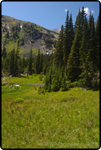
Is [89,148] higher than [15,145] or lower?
higher

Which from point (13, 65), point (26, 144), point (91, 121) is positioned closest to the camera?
point (26, 144)

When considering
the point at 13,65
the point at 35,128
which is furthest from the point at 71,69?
the point at 13,65

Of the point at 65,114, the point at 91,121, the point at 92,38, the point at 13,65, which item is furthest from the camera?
the point at 13,65

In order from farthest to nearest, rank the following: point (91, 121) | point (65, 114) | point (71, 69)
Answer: point (71, 69) < point (65, 114) < point (91, 121)

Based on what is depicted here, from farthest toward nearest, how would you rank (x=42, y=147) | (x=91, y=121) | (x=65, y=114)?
1. (x=65, y=114)
2. (x=91, y=121)
3. (x=42, y=147)

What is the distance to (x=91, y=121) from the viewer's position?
897 cm

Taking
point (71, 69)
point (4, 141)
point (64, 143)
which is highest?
point (71, 69)

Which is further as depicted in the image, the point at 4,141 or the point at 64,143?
the point at 4,141

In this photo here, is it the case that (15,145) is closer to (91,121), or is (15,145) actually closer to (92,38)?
(91,121)

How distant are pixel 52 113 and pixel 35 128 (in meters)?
3.06

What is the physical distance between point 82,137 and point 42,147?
115 inches

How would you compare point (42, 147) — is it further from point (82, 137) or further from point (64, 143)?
point (82, 137)

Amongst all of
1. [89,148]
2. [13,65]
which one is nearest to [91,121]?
[89,148]

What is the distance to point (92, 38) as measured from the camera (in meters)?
25.5
